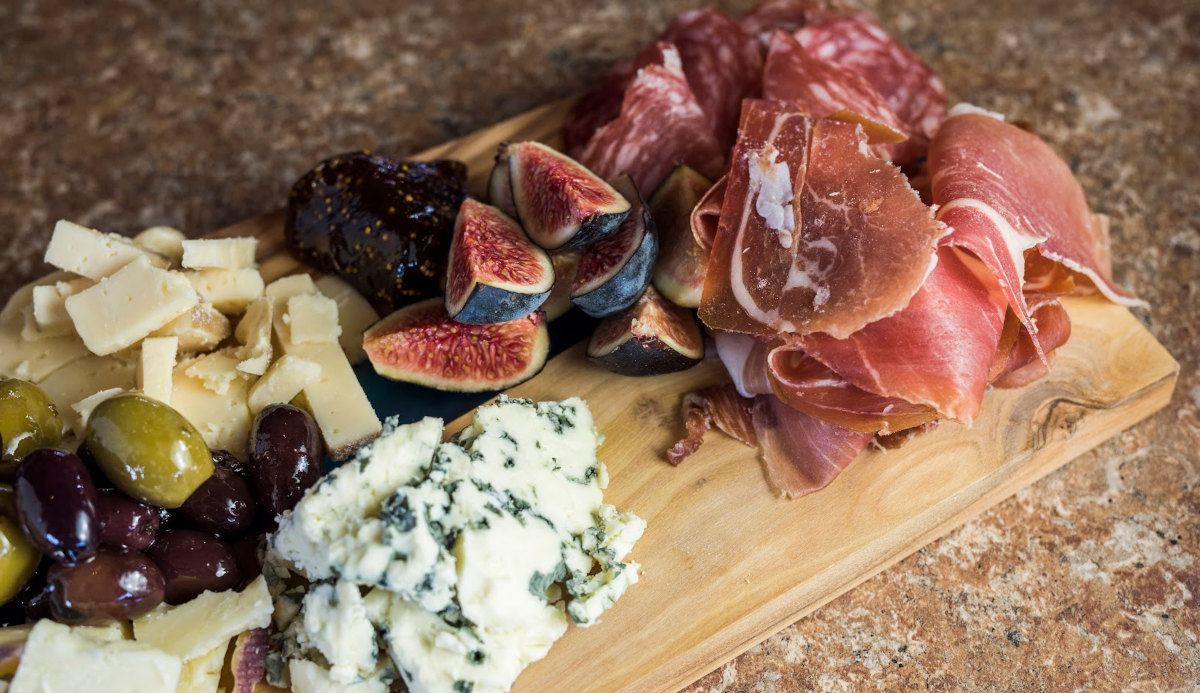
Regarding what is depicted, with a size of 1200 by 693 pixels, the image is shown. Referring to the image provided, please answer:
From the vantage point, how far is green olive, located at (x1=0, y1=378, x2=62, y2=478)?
1.84 m

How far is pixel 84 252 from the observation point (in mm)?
2123

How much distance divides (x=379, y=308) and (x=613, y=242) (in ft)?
2.14

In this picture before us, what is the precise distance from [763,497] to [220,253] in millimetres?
1399

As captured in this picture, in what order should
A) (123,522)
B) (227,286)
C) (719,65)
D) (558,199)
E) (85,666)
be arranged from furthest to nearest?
(719,65), (227,286), (558,199), (123,522), (85,666)

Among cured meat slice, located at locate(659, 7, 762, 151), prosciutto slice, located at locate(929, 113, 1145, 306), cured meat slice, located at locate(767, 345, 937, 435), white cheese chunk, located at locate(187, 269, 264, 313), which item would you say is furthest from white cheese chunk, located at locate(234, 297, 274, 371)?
prosciutto slice, located at locate(929, 113, 1145, 306)

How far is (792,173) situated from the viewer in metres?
2.08

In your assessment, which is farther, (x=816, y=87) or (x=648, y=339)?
(x=816, y=87)

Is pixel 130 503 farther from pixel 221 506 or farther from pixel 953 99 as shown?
pixel 953 99

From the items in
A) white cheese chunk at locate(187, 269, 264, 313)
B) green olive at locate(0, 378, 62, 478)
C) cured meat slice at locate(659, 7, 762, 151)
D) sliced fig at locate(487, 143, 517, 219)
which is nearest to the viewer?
green olive at locate(0, 378, 62, 478)

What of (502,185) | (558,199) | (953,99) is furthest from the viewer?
(953,99)

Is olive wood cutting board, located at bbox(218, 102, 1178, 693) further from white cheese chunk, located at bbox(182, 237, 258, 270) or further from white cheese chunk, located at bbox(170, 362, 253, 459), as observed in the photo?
white cheese chunk, located at bbox(170, 362, 253, 459)

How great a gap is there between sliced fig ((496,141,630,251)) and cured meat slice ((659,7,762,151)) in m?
0.50

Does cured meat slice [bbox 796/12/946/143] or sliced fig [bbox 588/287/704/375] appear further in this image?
cured meat slice [bbox 796/12/946/143]

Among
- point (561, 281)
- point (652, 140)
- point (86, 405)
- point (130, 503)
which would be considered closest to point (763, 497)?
point (561, 281)
